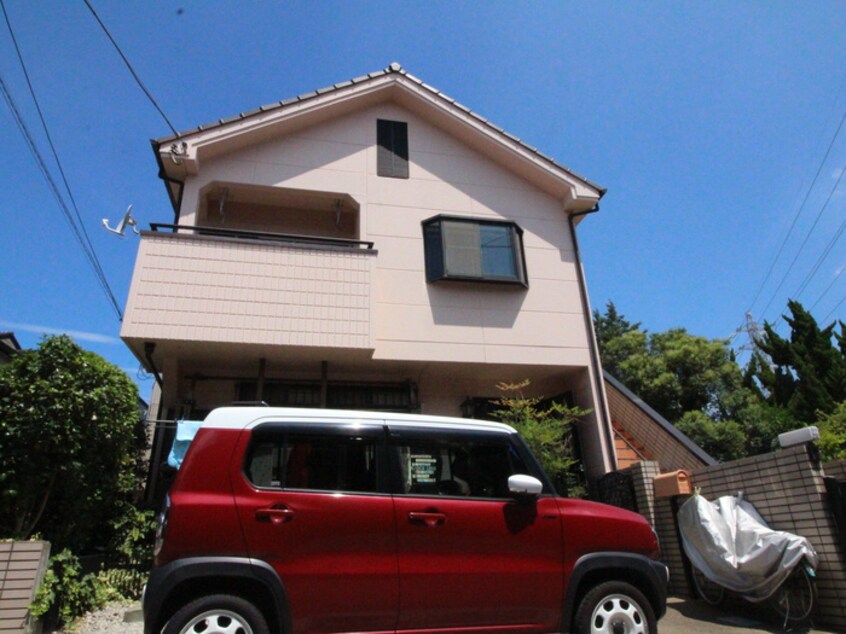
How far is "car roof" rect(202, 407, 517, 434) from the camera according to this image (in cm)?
373

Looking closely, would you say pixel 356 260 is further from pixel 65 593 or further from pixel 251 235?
pixel 65 593

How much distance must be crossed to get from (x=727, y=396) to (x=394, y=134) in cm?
1589

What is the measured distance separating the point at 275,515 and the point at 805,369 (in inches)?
663

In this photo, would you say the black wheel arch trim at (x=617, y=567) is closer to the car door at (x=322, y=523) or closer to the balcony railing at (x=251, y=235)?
the car door at (x=322, y=523)

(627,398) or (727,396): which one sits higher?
(727,396)

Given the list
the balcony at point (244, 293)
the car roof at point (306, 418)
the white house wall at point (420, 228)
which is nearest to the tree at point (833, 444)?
the white house wall at point (420, 228)

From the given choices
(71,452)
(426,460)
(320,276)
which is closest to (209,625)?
(426,460)

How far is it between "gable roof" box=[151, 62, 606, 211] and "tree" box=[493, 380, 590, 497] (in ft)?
13.6

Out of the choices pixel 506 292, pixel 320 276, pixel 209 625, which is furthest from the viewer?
pixel 506 292

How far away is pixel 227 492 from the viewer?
3.47m

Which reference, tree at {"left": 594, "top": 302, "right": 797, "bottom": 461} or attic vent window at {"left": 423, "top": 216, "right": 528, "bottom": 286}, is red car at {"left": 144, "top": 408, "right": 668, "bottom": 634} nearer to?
attic vent window at {"left": 423, "top": 216, "right": 528, "bottom": 286}

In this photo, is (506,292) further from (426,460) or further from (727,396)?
(727,396)

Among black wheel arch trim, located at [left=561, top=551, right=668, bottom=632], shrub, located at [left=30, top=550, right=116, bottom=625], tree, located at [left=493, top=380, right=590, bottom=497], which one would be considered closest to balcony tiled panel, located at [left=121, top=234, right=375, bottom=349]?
tree, located at [left=493, top=380, right=590, bottom=497]

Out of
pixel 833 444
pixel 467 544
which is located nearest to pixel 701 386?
pixel 833 444
